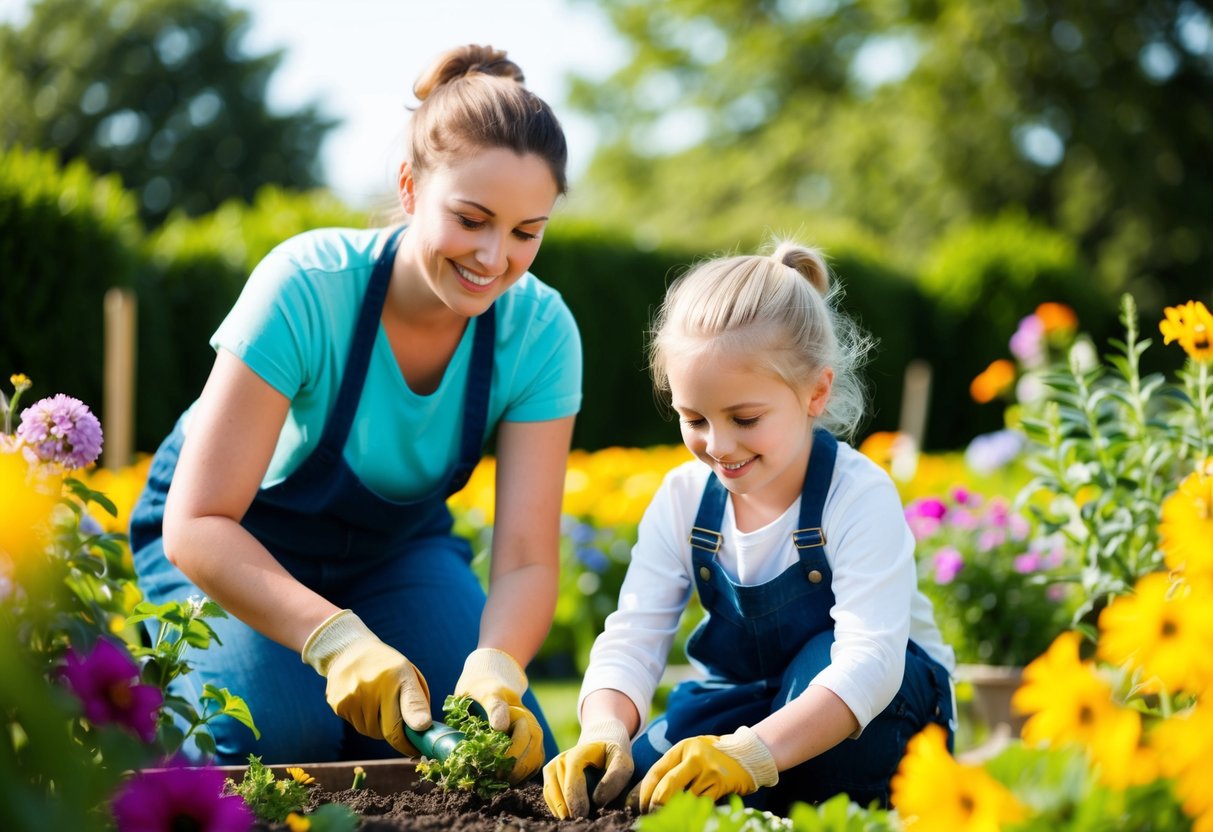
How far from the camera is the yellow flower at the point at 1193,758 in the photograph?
2.83 ft

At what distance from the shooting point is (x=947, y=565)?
2920mm

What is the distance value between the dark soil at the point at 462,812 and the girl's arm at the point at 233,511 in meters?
0.29

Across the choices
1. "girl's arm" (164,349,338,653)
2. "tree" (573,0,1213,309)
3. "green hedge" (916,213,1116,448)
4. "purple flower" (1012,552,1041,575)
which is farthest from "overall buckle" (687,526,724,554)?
"tree" (573,0,1213,309)

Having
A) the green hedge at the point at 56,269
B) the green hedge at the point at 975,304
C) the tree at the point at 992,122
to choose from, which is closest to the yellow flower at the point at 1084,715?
the green hedge at the point at 56,269

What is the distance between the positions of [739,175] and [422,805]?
18.8 m

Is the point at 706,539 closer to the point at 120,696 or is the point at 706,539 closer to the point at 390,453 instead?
the point at 390,453

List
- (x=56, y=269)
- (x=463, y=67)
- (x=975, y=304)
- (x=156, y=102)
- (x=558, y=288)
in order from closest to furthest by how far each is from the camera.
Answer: (x=463, y=67) → (x=56, y=269) → (x=558, y=288) → (x=975, y=304) → (x=156, y=102)

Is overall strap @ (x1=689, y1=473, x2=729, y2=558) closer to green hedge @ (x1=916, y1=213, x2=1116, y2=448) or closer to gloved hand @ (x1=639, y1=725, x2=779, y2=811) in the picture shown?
gloved hand @ (x1=639, y1=725, x2=779, y2=811)

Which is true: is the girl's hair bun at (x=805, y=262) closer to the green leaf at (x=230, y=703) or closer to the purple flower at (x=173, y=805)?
the green leaf at (x=230, y=703)

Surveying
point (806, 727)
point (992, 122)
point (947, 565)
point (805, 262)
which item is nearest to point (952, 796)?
point (806, 727)

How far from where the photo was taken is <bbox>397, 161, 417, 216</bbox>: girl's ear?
207 centimetres

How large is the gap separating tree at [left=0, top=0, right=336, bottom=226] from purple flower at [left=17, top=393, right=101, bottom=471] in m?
24.3

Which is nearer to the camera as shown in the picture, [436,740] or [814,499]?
[436,740]

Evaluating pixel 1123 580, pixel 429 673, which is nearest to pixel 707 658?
pixel 429 673
